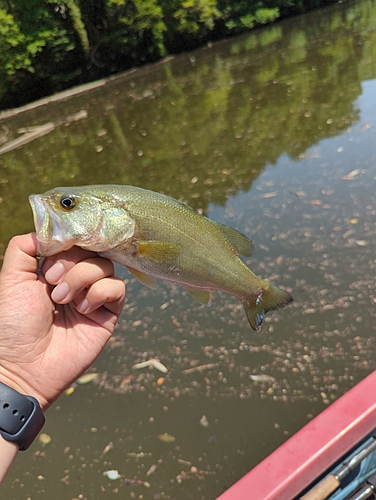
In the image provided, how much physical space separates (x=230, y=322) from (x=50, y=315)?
2.41m

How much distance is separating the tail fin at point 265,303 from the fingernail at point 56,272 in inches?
37.8

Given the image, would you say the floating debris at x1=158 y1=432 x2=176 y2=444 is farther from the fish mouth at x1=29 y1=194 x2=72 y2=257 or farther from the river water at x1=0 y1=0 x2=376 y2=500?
the fish mouth at x1=29 y1=194 x2=72 y2=257

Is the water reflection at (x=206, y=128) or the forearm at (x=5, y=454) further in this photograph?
the water reflection at (x=206, y=128)

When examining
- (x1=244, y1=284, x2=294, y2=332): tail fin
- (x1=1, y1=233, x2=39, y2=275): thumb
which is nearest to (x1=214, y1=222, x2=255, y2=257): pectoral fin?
(x1=244, y1=284, x2=294, y2=332): tail fin

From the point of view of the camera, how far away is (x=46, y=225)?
6.52 ft

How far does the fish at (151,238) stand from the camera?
6.63 feet

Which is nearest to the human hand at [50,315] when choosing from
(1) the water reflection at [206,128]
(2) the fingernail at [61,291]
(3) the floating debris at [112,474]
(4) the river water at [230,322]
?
(2) the fingernail at [61,291]

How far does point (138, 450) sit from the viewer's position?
3516 mm

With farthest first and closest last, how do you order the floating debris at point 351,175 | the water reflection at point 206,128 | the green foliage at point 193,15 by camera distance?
the green foliage at point 193,15
the water reflection at point 206,128
the floating debris at point 351,175

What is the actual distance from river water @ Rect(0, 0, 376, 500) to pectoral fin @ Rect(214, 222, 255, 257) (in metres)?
1.77

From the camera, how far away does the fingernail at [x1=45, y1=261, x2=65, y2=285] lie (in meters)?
2.12

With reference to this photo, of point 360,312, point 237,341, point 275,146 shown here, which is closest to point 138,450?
point 237,341

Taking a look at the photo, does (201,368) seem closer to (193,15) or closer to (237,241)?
(237,241)

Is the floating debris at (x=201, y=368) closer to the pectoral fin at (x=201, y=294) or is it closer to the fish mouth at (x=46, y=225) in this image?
the pectoral fin at (x=201, y=294)
